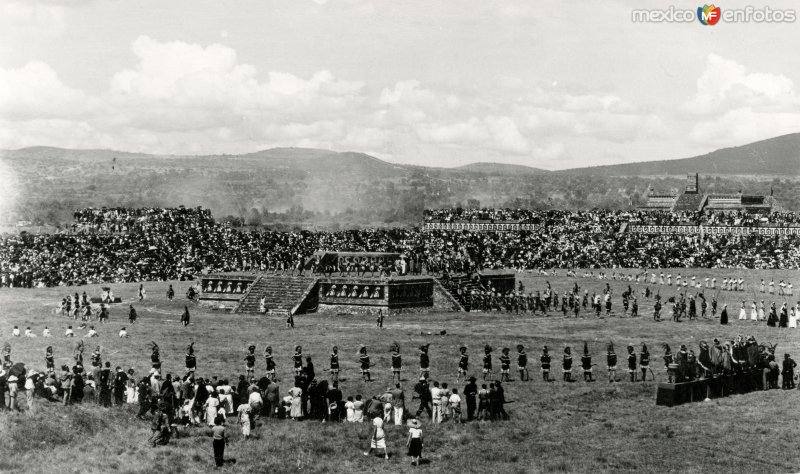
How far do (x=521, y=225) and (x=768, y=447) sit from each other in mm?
81940

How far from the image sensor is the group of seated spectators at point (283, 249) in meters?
68.0

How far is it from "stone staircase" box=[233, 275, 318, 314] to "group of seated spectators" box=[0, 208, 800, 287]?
4.99 m

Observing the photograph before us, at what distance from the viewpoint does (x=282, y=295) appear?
51031 millimetres

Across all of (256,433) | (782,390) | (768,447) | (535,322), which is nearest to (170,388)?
(256,433)

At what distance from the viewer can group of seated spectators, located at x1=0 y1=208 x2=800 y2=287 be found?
2677 inches

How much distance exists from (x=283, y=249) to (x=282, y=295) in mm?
23627

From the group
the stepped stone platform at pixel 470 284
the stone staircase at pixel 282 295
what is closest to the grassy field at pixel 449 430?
the stone staircase at pixel 282 295

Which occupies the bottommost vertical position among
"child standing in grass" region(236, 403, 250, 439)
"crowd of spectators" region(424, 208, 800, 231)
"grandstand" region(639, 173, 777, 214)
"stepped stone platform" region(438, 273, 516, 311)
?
"child standing in grass" region(236, 403, 250, 439)

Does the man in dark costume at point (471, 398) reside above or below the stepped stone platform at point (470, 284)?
below

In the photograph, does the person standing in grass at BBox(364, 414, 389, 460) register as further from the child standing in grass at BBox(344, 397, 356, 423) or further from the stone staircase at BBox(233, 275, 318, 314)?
the stone staircase at BBox(233, 275, 318, 314)

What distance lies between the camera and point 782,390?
2848cm

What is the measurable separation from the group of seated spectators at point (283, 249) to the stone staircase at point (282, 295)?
4.99m

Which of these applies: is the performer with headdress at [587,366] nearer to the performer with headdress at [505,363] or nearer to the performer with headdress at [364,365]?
the performer with headdress at [505,363]

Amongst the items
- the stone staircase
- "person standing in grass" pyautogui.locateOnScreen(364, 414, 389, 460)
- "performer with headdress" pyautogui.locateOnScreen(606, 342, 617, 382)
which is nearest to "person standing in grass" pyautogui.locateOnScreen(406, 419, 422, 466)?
"person standing in grass" pyautogui.locateOnScreen(364, 414, 389, 460)
